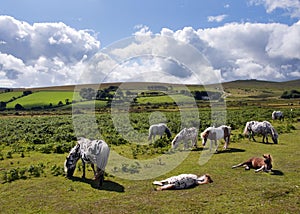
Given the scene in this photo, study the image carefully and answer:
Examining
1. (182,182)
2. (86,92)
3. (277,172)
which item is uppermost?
(86,92)

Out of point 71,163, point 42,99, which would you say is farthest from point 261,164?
point 42,99

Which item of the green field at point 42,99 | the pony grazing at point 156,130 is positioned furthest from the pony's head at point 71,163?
the green field at point 42,99

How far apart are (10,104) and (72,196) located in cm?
12052

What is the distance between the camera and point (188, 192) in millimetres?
12727

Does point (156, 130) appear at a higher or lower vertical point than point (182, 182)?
higher

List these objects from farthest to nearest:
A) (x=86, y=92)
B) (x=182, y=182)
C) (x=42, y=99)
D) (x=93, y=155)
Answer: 1. (x=42, y=99)
2. (x=86, y=92)
3. (x=93, y=155)
4. (x=182, y=182)

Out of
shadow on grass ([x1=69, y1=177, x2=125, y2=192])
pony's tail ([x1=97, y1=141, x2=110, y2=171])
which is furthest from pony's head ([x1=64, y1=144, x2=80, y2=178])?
Result: pony's tail ([x1=97, y1=141, x2=110, y2=171])

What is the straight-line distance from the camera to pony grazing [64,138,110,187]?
14281mm

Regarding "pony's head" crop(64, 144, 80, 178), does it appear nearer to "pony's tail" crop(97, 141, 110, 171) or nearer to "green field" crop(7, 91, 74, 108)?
"pony's tail" crop(97, 141, 110, 171)

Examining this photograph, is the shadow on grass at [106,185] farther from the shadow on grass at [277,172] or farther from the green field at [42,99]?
the green field at [42,99]

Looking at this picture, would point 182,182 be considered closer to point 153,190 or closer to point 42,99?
point 153,190

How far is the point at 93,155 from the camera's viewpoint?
48.1 ft

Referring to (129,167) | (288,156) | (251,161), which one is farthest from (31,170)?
(288,156)

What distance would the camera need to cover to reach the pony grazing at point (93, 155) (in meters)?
14.3
